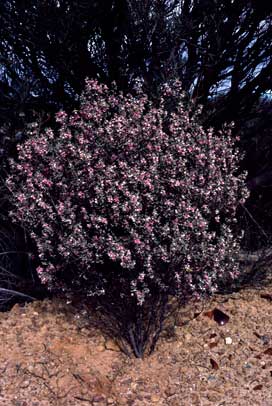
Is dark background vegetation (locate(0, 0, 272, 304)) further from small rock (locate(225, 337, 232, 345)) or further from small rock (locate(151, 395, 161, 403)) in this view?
small rock (locate(151, 395, 161, 403))

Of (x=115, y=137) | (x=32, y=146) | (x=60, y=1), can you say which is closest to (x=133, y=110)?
(x=115, y=137)

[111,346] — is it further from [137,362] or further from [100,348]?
[137,362]

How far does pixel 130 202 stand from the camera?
4.03 m

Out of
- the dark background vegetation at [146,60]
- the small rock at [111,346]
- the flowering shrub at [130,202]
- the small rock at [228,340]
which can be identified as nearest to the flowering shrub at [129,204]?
the flowering shrub at [130,202]

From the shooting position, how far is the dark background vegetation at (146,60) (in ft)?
17.9

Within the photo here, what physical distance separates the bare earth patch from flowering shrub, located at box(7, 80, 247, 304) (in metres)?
0.43

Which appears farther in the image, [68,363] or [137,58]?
[137,58]

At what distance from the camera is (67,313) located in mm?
4980

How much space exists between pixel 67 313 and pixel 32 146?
1241 mm

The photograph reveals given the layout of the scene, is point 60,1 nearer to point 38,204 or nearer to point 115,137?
point 115,137

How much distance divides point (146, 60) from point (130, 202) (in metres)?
2.09

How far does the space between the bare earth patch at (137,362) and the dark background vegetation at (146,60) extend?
32.3 inches

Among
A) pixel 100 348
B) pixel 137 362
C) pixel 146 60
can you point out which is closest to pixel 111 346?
pixel 100 348

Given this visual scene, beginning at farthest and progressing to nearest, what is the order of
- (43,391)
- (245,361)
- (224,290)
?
(224,290) → (245,361) → (43,391)
